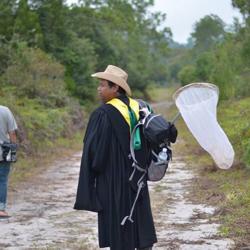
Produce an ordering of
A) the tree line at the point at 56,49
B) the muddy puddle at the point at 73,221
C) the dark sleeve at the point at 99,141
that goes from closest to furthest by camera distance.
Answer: the dark sleeve at the point at 99,141 < the muddy puddle at the point at 73,221 < the tree line at the point at 56,49

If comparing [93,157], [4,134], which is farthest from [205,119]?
[4,134]

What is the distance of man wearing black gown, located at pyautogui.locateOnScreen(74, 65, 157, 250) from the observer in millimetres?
5352

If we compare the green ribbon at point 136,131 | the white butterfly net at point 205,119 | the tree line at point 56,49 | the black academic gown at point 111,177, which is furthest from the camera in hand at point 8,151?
the tree line at point 56,49

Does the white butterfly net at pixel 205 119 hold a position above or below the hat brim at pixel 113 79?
below

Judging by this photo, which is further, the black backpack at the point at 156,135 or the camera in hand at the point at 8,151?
the camera in hand at the point at 8,151

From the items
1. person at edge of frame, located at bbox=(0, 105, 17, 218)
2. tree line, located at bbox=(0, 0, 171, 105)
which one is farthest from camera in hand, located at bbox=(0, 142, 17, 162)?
tree line, located at bbox=(0, 0, 171, 105)

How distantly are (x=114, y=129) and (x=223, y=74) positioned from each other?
17382 millimetres

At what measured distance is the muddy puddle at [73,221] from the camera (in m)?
7.66

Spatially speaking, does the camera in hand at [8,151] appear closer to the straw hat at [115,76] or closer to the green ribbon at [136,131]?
the straw hat at [115,76]

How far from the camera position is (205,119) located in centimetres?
520

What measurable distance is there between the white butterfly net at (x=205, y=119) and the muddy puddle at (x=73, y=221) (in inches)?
96.4

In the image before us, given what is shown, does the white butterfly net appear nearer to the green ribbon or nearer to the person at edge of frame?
the green ribbon

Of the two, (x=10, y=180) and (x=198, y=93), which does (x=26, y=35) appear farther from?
(x=198, y=93)

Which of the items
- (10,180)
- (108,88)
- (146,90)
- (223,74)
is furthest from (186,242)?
(146,90)
